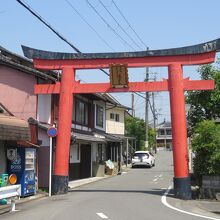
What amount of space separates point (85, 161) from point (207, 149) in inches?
618

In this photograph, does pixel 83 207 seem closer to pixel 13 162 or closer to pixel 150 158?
pixel 13 162

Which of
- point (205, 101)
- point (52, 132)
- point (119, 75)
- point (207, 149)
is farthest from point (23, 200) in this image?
point (205, 101)

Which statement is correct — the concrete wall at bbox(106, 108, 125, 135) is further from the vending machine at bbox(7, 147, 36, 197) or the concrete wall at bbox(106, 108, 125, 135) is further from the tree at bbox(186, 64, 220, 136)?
the vending machine at bbox(7, 147, 36, 197)

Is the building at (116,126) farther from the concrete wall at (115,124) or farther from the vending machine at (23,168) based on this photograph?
the vending machine at (23,168)

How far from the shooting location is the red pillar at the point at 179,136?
19156mm

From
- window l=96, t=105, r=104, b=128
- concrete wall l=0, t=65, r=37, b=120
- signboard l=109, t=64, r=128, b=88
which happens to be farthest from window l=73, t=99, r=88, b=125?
signboard l=109, t=64, r=128, b=88

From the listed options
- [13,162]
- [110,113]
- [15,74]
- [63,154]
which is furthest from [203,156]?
[110,113]

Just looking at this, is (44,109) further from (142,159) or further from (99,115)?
(142,159)

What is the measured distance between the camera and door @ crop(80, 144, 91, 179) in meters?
33.1

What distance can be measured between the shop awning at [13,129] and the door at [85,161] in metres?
15.1

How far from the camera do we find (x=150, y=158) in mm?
49938

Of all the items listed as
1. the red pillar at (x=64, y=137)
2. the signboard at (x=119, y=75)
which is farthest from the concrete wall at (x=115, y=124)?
the signboard at (x=119, y=75)

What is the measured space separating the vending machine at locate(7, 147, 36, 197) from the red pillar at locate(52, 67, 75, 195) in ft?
3.51

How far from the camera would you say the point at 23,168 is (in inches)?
758
